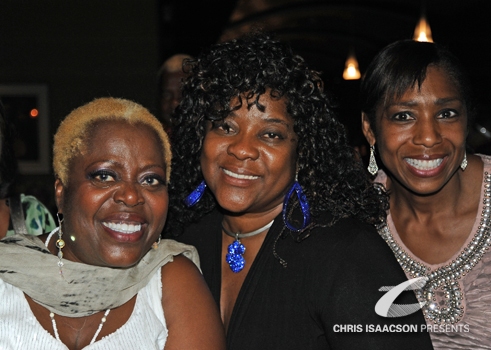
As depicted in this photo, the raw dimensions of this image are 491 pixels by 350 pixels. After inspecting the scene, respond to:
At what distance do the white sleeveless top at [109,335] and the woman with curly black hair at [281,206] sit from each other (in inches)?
12.3

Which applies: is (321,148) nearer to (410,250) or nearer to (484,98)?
(410,250)

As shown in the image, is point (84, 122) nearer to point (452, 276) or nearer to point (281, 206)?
point (281, 206)

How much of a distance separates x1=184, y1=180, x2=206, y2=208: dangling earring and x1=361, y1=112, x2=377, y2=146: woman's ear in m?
0.79

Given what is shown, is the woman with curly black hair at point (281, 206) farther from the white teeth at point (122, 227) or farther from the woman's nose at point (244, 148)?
the white teeth at point (122, 227)

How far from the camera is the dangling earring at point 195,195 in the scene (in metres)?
2.71

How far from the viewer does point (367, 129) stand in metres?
2.82

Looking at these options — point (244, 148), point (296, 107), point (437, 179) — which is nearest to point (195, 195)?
point (244, 148)

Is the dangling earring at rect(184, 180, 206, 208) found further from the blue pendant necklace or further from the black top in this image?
the black top

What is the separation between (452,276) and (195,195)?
3.82 feet

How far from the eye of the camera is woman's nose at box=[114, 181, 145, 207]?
2029mm

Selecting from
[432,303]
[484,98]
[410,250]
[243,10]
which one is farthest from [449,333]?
[484,98]

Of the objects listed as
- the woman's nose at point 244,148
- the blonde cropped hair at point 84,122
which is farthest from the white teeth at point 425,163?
the blonde cropped hair at point 84,122

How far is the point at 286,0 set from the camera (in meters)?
10.7

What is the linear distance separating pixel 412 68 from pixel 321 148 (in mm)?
566
